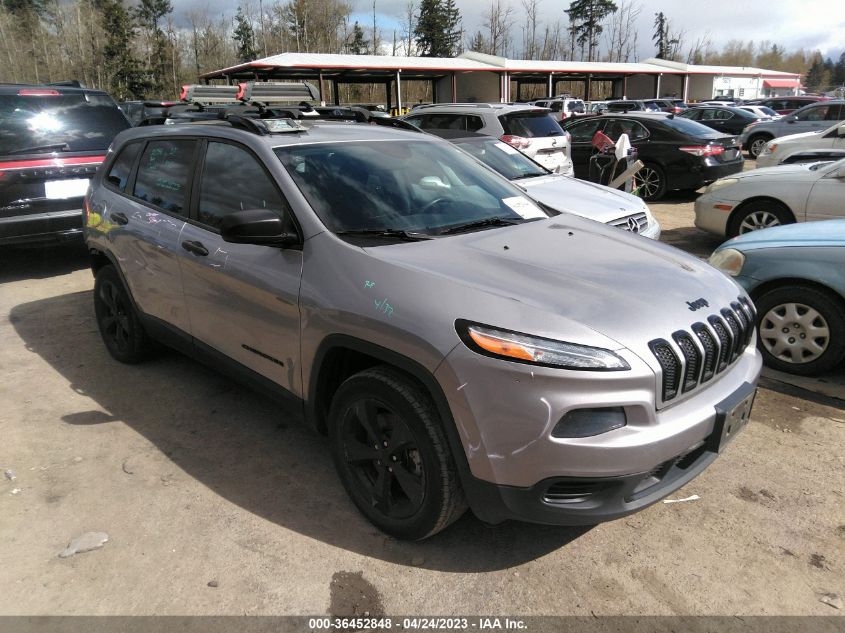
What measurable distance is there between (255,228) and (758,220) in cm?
626

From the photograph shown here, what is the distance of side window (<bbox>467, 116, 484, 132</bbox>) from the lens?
9.47 metres

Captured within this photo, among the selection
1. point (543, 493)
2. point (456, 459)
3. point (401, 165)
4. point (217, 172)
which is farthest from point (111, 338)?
point (543, 493)

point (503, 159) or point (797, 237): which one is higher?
point (503, 159)

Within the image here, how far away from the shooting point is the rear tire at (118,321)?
439cm

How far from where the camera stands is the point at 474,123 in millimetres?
9523

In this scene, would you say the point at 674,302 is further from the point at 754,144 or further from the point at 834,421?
the point at 754,144

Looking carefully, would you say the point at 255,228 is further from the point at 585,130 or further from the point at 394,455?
the point at 585,130

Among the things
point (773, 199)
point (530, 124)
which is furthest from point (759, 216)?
point (530, 124)

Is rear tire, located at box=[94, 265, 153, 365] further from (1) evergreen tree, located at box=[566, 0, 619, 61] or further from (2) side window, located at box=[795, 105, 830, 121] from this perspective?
(1) evergreen tree, located at box=[566, 0, 619, 61]

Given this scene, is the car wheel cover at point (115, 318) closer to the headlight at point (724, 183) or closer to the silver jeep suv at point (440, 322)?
the silver jeep suv at point (440, 322)

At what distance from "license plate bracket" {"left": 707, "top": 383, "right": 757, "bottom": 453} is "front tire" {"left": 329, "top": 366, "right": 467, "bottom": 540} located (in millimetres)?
1021

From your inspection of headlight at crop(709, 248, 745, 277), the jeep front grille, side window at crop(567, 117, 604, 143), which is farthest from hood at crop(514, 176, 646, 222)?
side window at crop(567, 117, 604, 143)

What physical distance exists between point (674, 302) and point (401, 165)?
1.65 m

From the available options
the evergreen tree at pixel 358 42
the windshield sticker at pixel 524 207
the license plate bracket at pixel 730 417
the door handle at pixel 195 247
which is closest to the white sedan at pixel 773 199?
the windshield sticker at pixel 524 207
